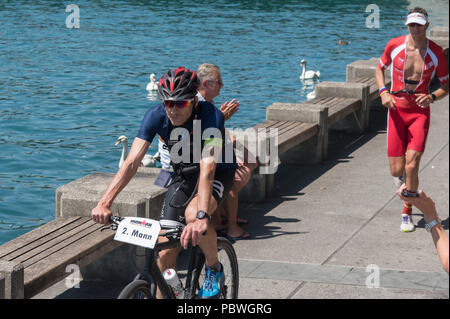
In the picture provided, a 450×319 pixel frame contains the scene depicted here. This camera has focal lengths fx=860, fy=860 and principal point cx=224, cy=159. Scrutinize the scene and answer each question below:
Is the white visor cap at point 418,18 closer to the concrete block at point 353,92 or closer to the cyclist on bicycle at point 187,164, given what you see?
the cyclist on bicycle at point 187,164

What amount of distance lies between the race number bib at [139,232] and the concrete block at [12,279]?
1040 mm

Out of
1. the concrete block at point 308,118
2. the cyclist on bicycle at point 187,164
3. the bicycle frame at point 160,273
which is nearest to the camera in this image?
the bicycle frame at point 160,273

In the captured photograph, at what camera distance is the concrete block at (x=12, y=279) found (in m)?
5.76

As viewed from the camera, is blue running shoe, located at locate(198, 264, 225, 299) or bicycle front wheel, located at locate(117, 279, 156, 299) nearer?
bicycle front wheel, located at locate(117, 279, 156, 299)

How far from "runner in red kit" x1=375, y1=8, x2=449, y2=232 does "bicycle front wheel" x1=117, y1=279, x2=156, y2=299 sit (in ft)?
13.9

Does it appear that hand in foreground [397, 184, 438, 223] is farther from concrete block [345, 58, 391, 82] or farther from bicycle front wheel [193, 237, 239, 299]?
concrete block [345, 58, 391, 82]

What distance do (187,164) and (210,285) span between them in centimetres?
84

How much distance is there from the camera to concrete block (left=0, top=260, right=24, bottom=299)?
18.9 feet

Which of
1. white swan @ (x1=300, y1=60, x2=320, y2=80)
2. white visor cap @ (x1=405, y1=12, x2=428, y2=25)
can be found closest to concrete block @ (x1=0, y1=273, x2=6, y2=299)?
white visor cap @ (x1=405, y1=12, x2=428, y2=25)

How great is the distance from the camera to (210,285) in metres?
5.79

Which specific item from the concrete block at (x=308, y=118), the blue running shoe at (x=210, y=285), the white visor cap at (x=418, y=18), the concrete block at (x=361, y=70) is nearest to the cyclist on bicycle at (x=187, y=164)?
the blue running shoe at (x=210, y=285)
